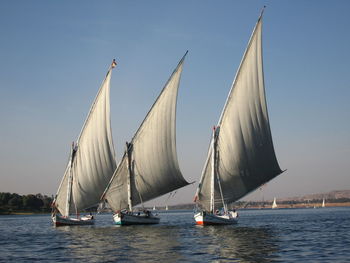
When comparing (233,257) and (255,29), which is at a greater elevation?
(255,29)

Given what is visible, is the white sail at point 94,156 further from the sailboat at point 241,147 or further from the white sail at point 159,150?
the sailboat at point 241,147

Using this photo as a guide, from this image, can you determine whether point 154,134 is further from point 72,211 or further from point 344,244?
point 344,244

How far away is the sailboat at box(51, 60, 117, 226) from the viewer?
7044cm

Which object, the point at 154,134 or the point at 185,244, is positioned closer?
the point at 185,244

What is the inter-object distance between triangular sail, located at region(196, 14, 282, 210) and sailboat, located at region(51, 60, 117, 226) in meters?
17.2

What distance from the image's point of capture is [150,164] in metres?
66.1

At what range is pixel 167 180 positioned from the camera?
6512 centimetres

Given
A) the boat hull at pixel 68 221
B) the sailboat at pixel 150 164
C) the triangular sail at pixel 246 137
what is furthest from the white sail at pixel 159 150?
the boat hull at pixel 68 221

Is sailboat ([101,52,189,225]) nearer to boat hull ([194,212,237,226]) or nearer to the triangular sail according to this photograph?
boat hull ([194,212,237,226])

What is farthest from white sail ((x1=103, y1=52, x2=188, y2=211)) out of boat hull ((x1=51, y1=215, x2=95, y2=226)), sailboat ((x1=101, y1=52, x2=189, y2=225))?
boat hull ((x1=51, y1=215, x2=95, y2=226))

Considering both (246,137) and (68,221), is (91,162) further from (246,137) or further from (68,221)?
(246,137)

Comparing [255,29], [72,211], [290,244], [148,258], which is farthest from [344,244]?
[72,211]

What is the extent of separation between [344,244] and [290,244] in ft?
13.7

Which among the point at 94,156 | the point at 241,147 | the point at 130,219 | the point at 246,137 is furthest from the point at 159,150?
the point at 246,137
